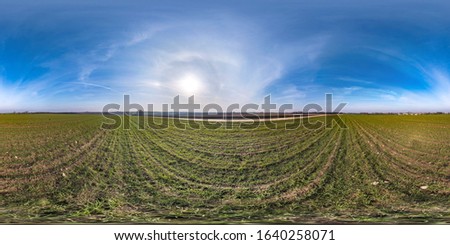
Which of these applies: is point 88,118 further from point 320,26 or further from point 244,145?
point 320,26

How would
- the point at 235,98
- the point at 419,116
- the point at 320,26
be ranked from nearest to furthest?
1. the point at 235,98
2. the point at 320,26
3. the point at 419,116

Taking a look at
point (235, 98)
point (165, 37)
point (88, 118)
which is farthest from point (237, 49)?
point (88, 118)

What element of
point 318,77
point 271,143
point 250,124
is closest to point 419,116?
point 318,77

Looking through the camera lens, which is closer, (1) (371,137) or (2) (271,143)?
(2) (271,143)

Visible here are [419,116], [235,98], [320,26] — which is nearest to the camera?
[235,98]

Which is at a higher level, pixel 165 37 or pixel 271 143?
pixel 165 37

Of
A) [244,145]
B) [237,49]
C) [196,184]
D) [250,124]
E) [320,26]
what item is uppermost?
[320,26]

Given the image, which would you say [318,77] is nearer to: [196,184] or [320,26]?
[320,26]
